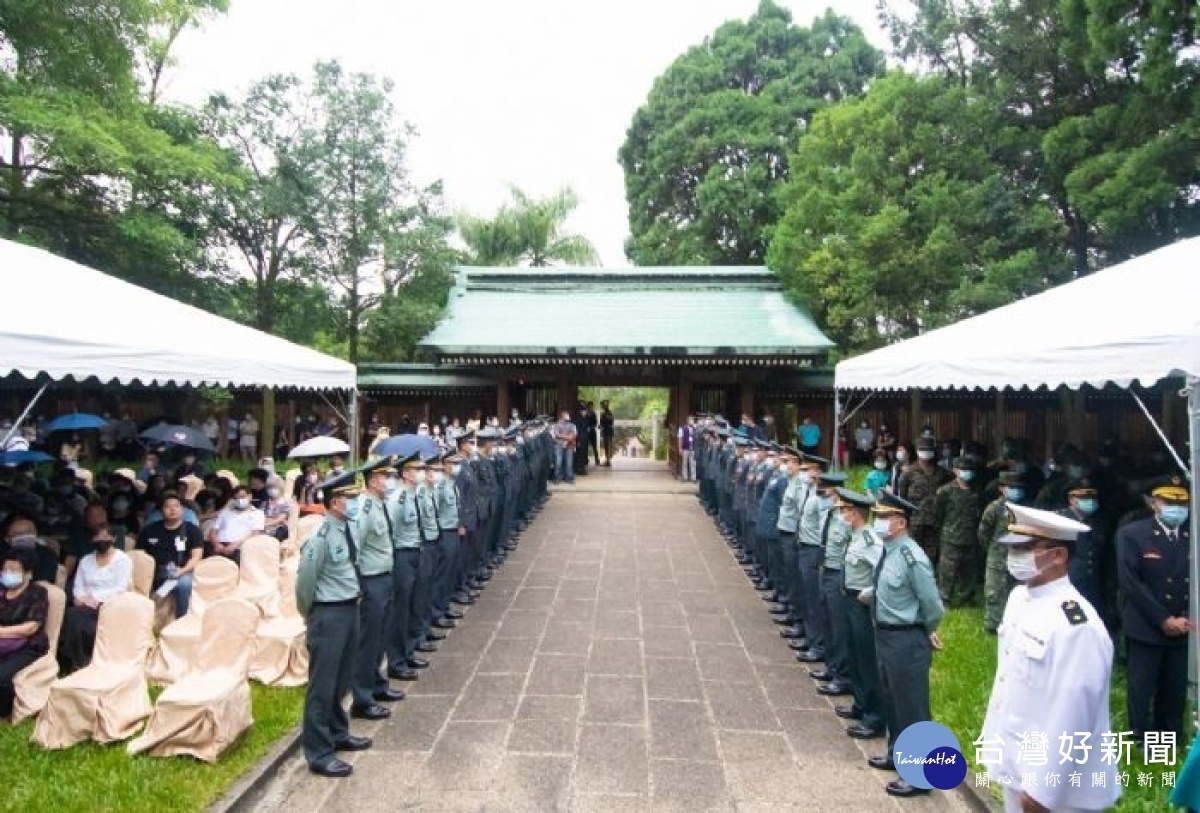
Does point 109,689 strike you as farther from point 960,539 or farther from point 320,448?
point 960,539

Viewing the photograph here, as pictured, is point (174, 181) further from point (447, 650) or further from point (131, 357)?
point (447, 650)

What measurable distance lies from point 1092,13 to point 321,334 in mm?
18999

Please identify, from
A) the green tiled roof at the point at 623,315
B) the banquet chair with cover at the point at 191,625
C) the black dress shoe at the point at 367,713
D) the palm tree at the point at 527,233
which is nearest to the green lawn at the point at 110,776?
the black dress shoe at the point at 367,713

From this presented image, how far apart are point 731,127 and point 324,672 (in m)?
25.3

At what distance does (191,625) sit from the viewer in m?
6.44

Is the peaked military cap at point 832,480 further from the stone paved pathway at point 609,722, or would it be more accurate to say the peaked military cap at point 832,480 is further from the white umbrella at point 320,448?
the white umbrella at point 320,448

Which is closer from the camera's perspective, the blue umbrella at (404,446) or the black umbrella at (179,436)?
the blue umbrella at (404,446)

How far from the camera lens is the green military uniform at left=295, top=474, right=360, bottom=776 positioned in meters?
4.89

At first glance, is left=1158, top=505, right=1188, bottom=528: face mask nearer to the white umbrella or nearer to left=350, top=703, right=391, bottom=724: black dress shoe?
left=350, top=703, right=391, bottom=724: black dress shoe

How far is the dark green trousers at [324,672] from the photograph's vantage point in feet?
16.1

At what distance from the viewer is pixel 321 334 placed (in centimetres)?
2331

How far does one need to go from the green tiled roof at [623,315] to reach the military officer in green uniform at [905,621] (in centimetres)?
1302

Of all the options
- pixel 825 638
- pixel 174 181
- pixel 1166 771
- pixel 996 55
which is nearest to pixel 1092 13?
pixel 996 55

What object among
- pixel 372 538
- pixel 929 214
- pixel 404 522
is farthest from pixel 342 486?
pixel 929 214
